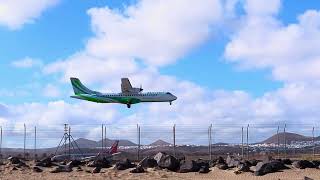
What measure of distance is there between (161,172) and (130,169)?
198 cm

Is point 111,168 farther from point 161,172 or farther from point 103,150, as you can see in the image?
point 103,150

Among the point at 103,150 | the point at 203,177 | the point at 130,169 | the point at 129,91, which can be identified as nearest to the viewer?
the point at 203,177

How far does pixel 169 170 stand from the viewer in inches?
1364

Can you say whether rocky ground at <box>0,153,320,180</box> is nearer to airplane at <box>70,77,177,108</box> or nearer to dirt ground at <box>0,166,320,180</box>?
dirt ground at <box>0,166,320,180</box>

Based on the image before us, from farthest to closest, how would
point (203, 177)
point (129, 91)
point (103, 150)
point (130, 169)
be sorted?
1. point (129, 91)
2. point (103, 150)
3. point (130, 169)
4. point (203, 177)

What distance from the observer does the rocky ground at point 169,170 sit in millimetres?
32469

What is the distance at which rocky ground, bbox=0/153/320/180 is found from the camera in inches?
1278

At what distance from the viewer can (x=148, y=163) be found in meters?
35.5

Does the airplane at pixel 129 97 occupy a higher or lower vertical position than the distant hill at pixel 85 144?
higher

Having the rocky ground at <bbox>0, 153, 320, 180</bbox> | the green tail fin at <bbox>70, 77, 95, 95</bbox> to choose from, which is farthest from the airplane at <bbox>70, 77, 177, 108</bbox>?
the rocky ground at <bbox>0, 153, 320, 180</bbox>

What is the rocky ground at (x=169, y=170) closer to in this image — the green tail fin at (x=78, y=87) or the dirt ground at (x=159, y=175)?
the dirt ground at (x=159, y=175)

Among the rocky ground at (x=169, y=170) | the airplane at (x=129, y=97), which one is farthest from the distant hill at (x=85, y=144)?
the rocky ground at (x=169, y=170)

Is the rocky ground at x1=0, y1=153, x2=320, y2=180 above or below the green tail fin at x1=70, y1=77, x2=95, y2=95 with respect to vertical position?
below

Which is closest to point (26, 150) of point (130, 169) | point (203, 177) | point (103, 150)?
point (103, 150)
